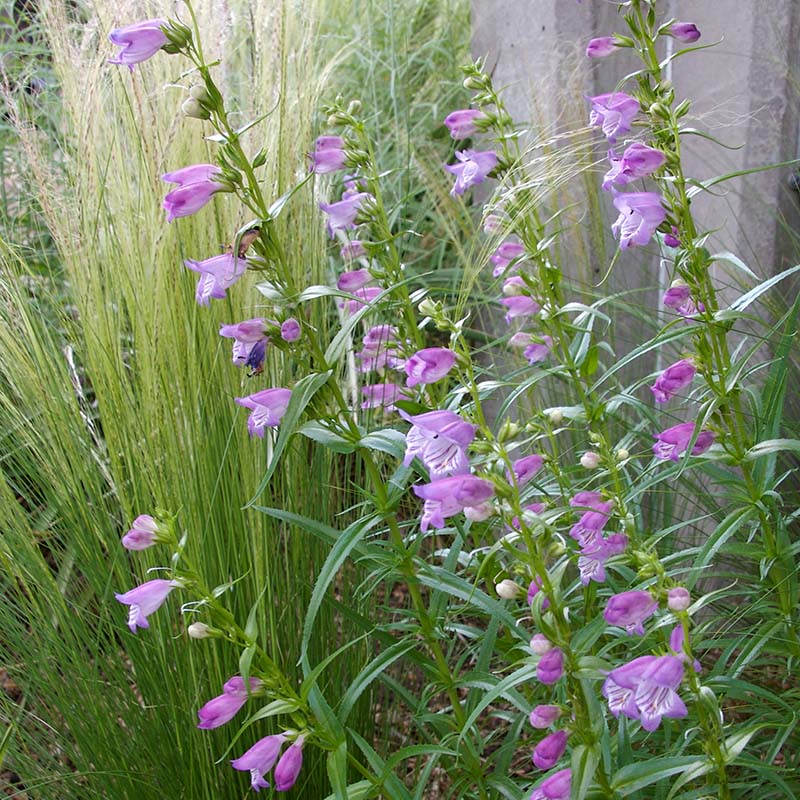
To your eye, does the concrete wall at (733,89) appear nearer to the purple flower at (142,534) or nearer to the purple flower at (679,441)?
the purple flower at (679,441)

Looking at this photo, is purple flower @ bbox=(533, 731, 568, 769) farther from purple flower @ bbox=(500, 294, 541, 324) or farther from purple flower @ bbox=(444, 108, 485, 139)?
purple flower @ bbox=(444, 108, 485, 139)

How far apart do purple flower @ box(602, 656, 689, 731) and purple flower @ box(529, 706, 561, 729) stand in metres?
0.13

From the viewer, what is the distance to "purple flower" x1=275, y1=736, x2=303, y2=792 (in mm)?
1434

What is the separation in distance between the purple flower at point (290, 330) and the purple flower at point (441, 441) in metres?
0.27

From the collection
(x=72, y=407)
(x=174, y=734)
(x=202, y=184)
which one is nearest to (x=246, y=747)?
(x=174, y=734)

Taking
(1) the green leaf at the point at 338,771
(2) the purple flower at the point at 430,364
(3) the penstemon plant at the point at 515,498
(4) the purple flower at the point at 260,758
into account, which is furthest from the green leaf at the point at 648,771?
(2) the purple flower at the point at 430,364

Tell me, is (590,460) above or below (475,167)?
below

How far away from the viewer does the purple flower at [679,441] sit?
5.12 feet

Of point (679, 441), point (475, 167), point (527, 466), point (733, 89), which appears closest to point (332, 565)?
point (527, 466)

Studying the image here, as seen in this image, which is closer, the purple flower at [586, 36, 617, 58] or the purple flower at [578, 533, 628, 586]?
the purple flower at [578, 533, 628, 586]

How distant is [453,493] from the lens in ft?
4.13

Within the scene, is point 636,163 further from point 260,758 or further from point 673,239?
point 260,758

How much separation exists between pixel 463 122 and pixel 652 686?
112cm

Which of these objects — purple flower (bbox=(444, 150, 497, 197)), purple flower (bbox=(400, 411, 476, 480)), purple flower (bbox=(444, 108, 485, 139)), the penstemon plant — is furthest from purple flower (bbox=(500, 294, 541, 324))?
purple flower (bbox=(400, 411, 476, 480))
